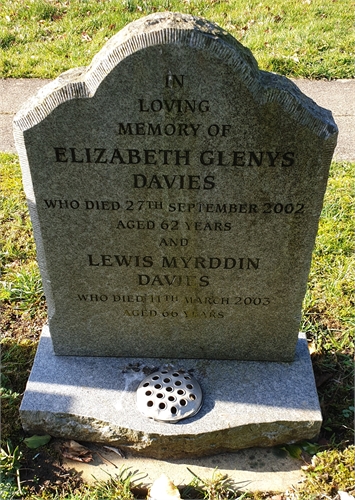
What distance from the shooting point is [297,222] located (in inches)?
96.1

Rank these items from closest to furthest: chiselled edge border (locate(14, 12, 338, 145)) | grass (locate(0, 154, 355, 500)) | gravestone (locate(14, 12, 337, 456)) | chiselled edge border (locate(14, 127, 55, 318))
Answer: chiselled edge border (locate(14, 12, 338, 145))
gravestone (locate(14, 12, 337, 456))
chiselled edge border (locate(14, 127, 55, 318))
grass (locate(0, 154, 355, 500))

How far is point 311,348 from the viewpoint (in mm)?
3195

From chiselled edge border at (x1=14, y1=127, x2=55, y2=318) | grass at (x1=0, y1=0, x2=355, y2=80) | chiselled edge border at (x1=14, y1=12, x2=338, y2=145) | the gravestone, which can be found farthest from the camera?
grass at (x1=0, y1=0, x2=355, y2=80)

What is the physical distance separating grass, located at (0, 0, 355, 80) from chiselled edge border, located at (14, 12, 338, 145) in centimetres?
426

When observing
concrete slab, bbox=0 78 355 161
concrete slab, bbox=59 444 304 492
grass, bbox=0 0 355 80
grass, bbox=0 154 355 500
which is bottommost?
concrete slab, bbox=59 444 304 492

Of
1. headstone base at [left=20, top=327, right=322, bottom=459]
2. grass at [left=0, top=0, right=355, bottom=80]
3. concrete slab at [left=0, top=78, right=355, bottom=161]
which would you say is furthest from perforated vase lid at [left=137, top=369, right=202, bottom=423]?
grass at [left=0, top=0, right=355, bottom=80]

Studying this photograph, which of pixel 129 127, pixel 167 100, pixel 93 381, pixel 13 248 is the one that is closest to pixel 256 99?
pixel 167 100

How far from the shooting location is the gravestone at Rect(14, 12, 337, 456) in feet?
6.85

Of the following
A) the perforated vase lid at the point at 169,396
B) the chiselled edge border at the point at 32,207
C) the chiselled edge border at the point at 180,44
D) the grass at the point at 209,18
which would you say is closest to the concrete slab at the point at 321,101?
the grass at the point at 209,18

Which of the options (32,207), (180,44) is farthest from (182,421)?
(180,44)

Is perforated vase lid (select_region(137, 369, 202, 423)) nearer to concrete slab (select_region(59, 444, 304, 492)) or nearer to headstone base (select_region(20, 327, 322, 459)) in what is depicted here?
headstone base (select_region(20, 327, 322, 459))

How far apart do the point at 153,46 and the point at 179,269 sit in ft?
3.64

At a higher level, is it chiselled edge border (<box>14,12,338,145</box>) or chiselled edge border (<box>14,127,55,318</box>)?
chiselled edge border (<box>14,12,338,145</box>)

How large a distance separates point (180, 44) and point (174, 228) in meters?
0.86
